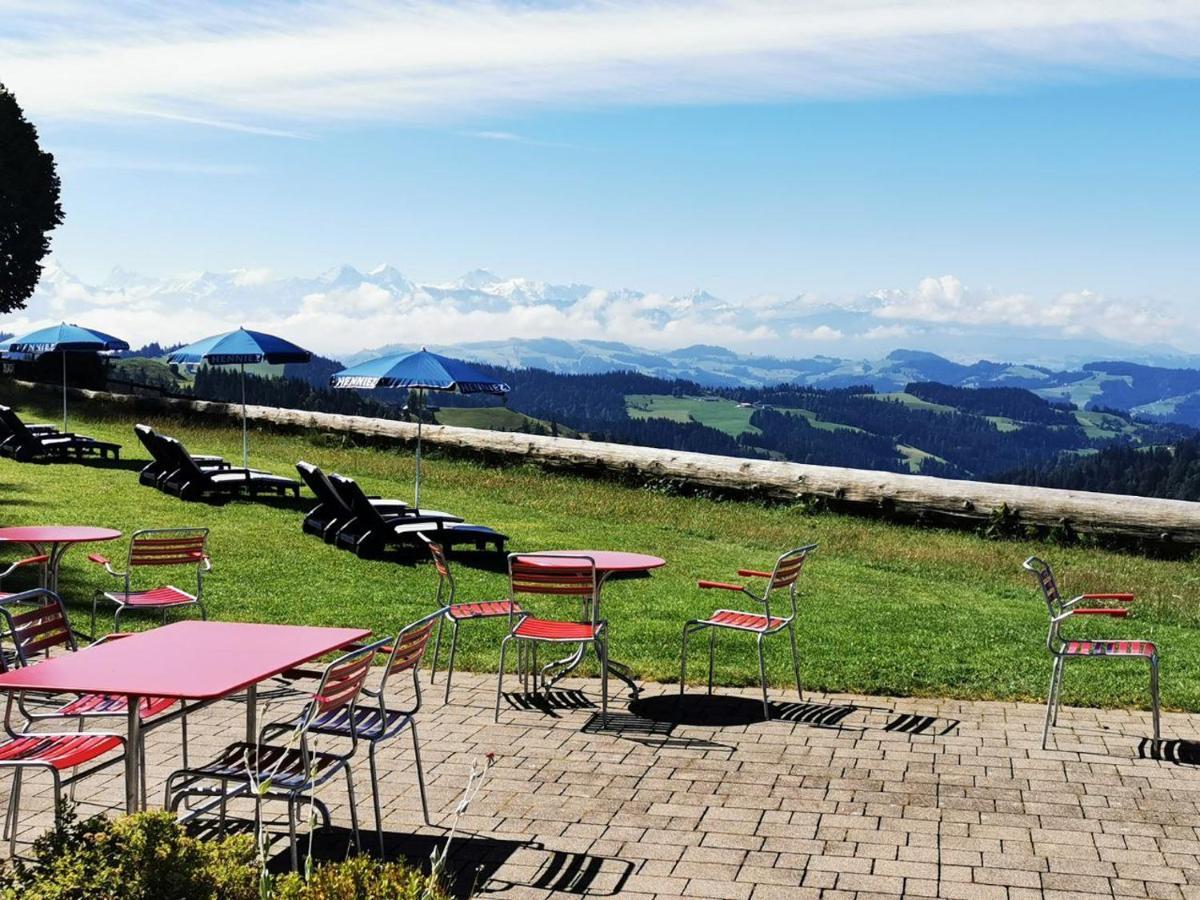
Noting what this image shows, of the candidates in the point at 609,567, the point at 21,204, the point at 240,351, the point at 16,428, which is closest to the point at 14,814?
the point at 609,567

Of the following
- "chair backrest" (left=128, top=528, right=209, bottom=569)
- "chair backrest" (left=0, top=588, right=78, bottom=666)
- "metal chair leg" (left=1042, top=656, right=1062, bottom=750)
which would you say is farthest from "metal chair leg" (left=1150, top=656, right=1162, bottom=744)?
"chair backrest" (left=128, top=528, right=209, bottom=569)

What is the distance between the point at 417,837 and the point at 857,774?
2375 millimetres

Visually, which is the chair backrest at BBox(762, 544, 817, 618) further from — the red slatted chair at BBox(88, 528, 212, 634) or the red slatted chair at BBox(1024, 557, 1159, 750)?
the red slatted chair at BBox(88, 528, 212, 634)

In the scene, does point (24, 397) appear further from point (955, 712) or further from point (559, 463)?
point (955, 712)

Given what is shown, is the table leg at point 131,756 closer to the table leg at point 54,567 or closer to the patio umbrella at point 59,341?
the table leg at point 54,567

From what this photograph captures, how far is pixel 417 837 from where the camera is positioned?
5.99 m

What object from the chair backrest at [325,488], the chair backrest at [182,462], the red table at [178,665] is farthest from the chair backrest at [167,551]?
the chair backrest at [182,462]

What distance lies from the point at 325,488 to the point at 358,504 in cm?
88

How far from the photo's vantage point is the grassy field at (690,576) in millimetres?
9852

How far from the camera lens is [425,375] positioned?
14.8 metres

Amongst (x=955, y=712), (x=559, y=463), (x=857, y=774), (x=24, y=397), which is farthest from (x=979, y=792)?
(x=24, y=397)

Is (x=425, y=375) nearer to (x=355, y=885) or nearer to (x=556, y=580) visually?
(x=556, y=580)

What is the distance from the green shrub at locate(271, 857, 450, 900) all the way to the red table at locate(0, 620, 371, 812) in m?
Answer: 1.68

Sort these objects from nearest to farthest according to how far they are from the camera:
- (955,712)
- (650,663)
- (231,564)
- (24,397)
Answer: (955,712) → (650,663) → (231,564) → (24,397)
